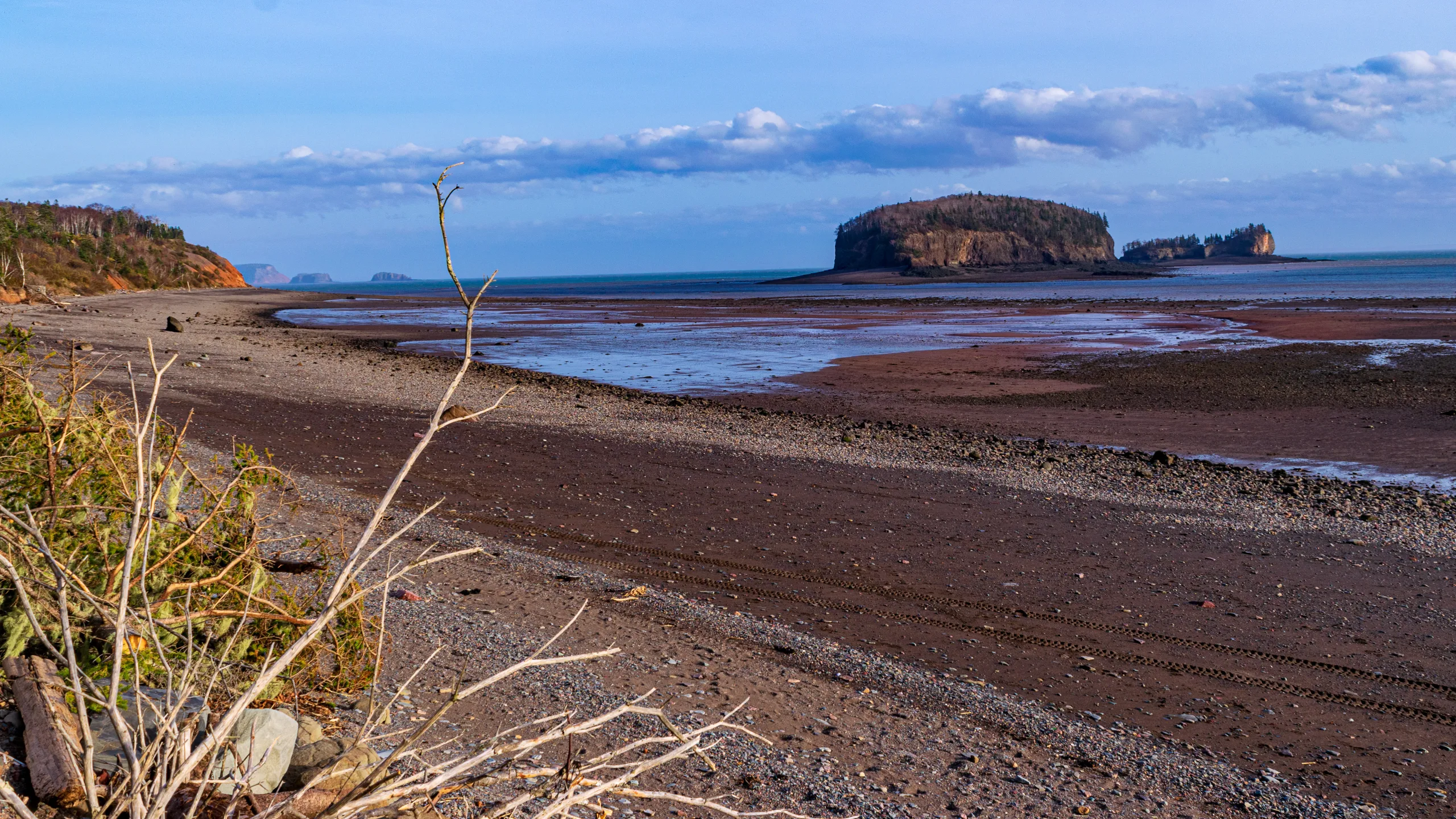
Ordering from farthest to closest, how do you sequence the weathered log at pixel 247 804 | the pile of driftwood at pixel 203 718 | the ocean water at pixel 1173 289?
the ocean water at pixel 1173 289 < the weathered log at pixel 247 804 < the pile of driftwood at pixel 203 718

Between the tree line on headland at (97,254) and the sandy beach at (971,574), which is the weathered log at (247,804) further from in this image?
the tree line on headland at (97,254)

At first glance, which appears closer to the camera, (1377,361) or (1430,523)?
(1430,523)

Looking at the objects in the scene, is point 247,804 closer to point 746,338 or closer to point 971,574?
point 971,574

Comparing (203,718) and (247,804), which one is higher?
(203,718)

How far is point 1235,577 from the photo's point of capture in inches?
337

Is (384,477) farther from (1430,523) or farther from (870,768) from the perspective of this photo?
(1430,523)

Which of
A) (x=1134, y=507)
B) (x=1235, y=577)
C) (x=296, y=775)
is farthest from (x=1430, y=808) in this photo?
(x=1134, y=507)

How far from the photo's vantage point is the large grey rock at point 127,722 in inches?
128

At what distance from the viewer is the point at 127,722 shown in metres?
3.56

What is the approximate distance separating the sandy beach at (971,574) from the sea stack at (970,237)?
133327 millimetres

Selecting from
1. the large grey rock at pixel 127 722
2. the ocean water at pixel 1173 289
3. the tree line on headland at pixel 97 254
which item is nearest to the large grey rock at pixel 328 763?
the large grey rock at pixel 127 722

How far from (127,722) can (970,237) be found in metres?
164

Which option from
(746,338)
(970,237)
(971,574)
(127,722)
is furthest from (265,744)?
(970,237)

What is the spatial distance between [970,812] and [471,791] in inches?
85.9
